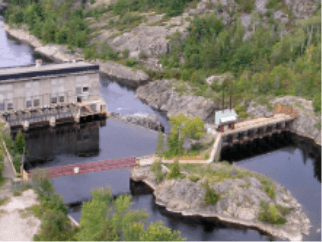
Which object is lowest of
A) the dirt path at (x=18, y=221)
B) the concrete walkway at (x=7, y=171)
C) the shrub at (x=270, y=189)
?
the dirt path at (x=18, y=221)

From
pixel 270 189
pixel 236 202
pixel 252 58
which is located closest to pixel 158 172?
pixel 236 202

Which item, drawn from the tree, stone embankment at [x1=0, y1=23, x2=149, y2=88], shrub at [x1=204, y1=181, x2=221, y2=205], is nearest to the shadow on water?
shrub at [x1=204, y1=181, x2=221, y2=205]

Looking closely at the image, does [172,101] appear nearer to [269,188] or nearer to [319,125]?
[319,125]

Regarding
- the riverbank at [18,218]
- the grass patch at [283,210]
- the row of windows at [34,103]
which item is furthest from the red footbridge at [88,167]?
the row of windows at [34,103]

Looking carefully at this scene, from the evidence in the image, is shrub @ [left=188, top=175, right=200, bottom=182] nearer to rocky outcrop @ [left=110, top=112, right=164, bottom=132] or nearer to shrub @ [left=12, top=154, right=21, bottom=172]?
shrub @ [left=12, top=154, right=21, bottom=172]

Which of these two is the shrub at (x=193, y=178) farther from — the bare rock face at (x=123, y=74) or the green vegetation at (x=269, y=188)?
the bare rock face at (x=123, y=74)
